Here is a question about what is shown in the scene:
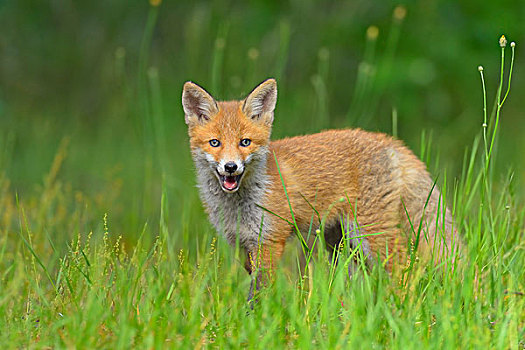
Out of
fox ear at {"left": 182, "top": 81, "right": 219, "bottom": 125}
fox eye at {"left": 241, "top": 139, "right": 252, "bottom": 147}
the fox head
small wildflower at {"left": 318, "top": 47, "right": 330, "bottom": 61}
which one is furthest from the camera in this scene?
small wildflower at {"left": 318, "top": 47, "right": 330, "bottom": 61}

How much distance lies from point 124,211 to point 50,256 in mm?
2205

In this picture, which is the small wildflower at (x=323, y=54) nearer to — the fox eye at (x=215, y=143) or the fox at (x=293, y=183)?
the fox at (x=293, y=183)

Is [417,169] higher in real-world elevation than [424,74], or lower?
lower

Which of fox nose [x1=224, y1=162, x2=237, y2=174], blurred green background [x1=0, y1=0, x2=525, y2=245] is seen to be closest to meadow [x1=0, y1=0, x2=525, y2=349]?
blurred green background [x1=0, y1=0, x2=525, y2=245]

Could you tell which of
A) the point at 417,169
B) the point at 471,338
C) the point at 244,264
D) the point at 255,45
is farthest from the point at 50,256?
the point at 255,45

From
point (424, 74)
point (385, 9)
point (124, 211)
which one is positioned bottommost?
point (124, 211)

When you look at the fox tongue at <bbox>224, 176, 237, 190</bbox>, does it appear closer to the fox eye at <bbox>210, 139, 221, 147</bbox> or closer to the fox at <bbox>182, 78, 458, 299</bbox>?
the fox at <bbox>182, 78, 458, 299</bbox>

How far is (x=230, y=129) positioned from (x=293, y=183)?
2.20 feet

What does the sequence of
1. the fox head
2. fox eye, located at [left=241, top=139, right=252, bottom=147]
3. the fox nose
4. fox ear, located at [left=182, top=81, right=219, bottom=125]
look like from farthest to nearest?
fox ear, located at [left=182, top=81, right=219, bottom=125] → fox eye, located at [left=241, top=139, right=252, bottom=147] → the fox head → the fox nose

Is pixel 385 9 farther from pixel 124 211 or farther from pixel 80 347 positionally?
pixel 80 347

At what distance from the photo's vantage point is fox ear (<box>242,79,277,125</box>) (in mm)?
5383

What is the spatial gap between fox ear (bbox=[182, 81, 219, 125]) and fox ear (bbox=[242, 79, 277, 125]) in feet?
0.83

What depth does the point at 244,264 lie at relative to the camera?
5.66 metres

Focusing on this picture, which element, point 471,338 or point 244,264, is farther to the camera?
point 244,264
